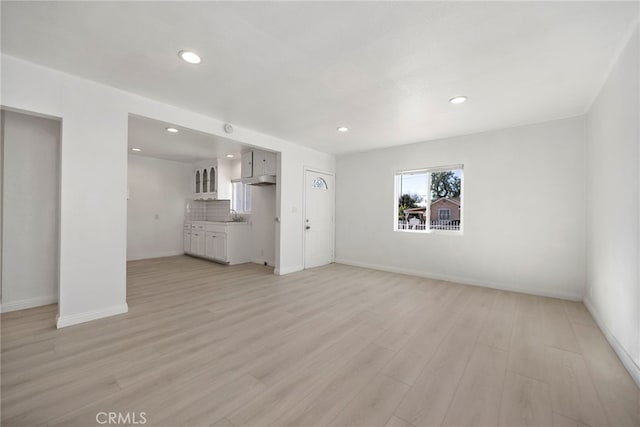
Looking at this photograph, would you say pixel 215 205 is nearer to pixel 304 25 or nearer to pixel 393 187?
pixel 393 187

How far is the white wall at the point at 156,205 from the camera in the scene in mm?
6247

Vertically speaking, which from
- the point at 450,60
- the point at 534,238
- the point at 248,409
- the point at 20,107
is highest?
the point at 450,60

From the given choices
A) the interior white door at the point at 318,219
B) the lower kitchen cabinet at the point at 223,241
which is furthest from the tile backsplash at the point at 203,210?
the interior white door at the point at 318,219

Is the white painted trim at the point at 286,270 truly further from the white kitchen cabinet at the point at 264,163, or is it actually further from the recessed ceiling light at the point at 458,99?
the recessed ceiling light at the point at 458,99

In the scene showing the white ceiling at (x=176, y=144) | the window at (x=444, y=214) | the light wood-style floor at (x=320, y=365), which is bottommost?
the light wood-style floor at (x=320, y=365)

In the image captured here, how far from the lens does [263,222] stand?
6016mm

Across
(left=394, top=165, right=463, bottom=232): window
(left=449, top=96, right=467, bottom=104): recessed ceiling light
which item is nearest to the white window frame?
(left=394, top=165, right=463, bottom=232): window

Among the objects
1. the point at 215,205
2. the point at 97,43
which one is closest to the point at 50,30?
the point at 97,43

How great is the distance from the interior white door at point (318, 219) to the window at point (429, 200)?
1.51 meters

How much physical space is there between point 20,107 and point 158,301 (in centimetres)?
240

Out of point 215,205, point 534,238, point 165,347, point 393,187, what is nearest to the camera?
point 165,347

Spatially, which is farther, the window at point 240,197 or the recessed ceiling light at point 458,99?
the window at point 240,197

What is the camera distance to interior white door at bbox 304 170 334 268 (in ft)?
17.6

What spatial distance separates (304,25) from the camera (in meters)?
1.84
